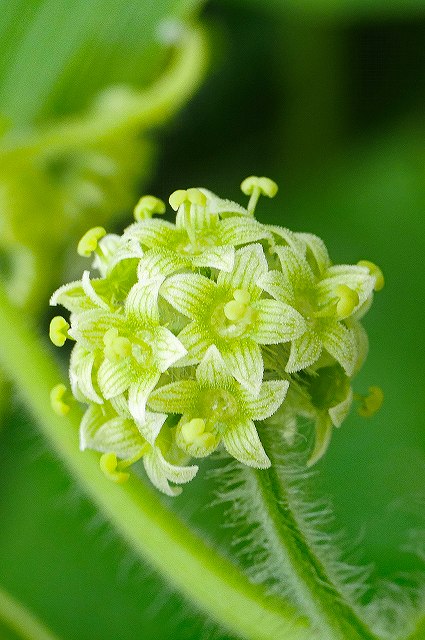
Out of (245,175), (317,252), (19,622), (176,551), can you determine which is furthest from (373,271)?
(245,175)

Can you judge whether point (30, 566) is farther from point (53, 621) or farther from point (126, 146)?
point (126, 146)

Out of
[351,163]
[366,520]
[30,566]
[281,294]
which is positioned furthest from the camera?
[351,163]

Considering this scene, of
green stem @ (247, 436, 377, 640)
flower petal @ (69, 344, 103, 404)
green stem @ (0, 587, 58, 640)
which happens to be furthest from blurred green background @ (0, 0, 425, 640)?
flower petal @ (69, 344, 103, 404)

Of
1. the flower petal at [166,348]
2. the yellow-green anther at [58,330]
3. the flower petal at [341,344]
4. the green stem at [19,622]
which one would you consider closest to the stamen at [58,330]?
the yellow-green anther at [58,330]

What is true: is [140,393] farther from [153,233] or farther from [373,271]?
[373,271]

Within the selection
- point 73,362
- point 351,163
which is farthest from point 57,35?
point 73,362

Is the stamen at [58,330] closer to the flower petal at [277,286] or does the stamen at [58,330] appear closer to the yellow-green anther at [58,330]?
the yellow-green anther at [58,330]
